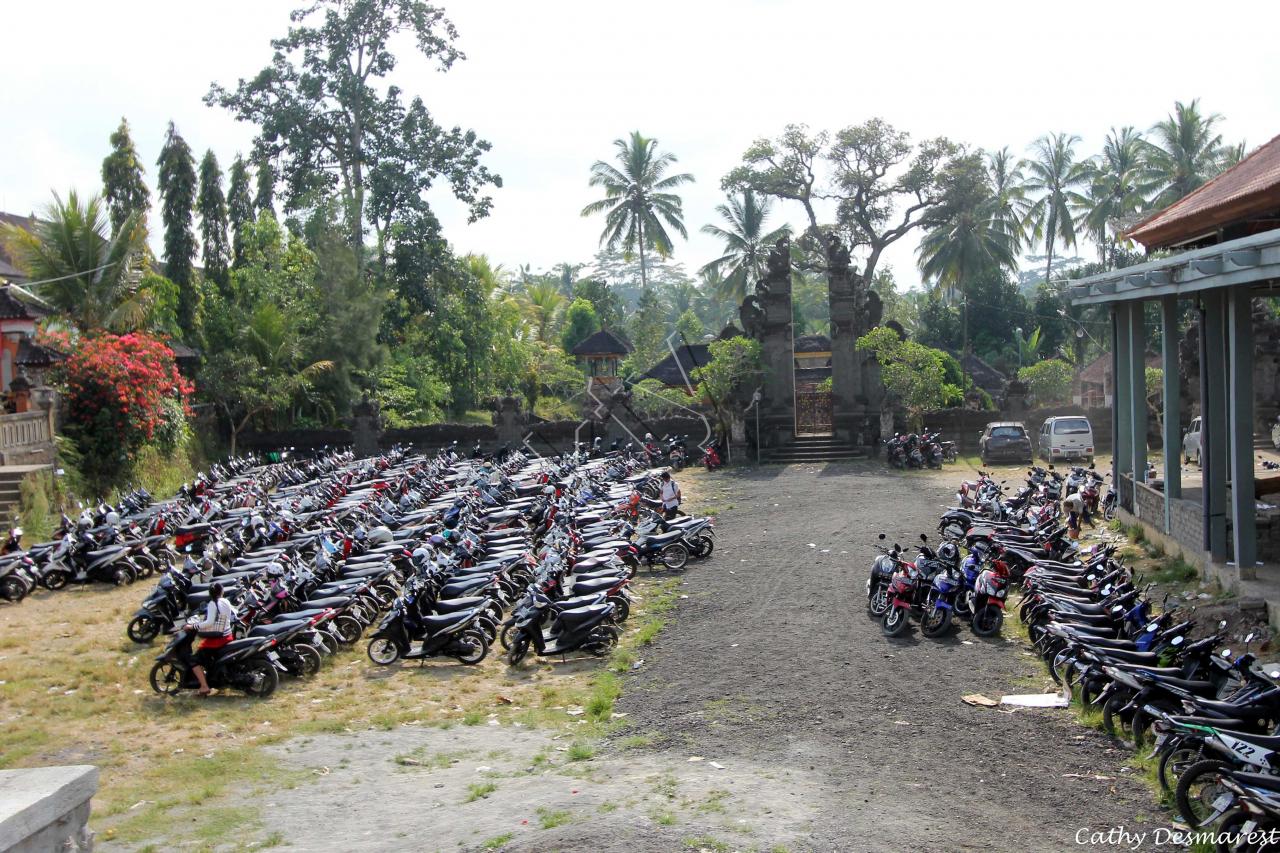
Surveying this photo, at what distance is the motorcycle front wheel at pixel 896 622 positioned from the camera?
10984 millimetres

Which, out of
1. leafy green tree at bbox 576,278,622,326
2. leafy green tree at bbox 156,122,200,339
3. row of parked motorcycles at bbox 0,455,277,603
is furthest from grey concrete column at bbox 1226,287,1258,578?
leafy green tree at bbox 576,278,622,326

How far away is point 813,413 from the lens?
30266 mm

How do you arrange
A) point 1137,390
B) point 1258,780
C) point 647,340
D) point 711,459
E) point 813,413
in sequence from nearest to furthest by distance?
point 1258,780 < point 1137,390 < point 711,459 < point 813,413 < point 647,340

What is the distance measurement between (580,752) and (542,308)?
43.0 m

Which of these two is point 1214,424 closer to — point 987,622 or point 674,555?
point 987,622

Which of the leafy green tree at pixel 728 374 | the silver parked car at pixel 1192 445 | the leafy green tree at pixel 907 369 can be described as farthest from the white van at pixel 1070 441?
the leafy green tree at pixel 728 374

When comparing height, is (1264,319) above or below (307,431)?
above

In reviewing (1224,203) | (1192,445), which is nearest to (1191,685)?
(1224,203)

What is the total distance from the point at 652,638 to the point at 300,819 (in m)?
5.11

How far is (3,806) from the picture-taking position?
Result: 12.3 ft

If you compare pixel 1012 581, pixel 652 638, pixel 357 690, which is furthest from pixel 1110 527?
pixel 357 690

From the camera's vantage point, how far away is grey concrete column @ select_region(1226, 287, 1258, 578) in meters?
10.3

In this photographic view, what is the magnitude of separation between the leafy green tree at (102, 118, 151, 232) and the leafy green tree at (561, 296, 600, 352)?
73.7 feet

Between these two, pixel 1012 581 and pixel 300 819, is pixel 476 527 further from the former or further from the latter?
pixel 300 819
